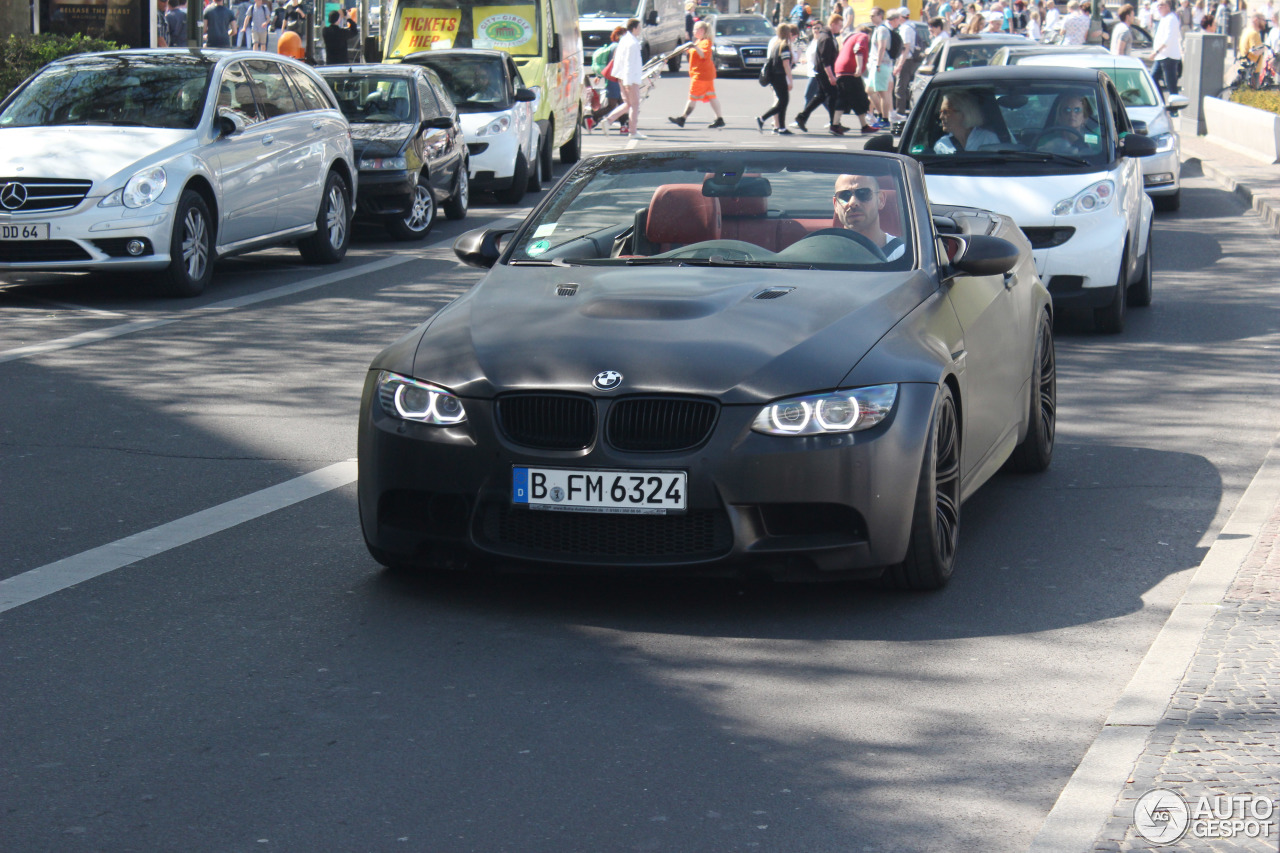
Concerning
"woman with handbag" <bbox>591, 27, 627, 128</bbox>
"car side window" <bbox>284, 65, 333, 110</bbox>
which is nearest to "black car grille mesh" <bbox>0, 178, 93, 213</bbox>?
"car side window" <bbox>284, 65, 333, 110</bbox>

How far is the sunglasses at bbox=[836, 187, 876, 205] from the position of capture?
22.2ft

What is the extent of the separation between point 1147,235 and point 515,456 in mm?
8671

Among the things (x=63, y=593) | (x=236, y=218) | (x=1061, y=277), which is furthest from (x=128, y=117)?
(x=63, y=593)

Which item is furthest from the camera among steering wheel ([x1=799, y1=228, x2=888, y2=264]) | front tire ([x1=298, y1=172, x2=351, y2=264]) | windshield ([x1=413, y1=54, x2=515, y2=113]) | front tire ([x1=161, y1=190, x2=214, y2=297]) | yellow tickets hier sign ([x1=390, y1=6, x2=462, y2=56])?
yellow tickets hier sign ([x1=390, y1=6, x2=462, y2=56])

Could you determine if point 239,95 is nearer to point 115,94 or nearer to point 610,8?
point 115,94

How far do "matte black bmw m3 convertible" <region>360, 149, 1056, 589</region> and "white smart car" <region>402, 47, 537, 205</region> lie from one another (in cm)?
1403

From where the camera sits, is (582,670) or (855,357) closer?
(582,670)

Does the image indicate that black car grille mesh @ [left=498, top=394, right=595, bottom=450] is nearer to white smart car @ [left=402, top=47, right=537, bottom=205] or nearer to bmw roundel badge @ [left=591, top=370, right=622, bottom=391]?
bmw roundel badge @ [left=591, top=370, right=622, bottom=391]

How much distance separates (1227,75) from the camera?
141ft

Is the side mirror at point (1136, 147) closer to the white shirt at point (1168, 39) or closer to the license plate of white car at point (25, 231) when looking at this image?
the license plate of white car at point (25, 231)

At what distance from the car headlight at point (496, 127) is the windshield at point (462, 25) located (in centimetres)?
512

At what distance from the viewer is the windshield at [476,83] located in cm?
2080

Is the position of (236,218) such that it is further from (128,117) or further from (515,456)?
(515,456)

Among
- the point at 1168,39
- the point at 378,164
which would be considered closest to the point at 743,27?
the point at 1168,39
